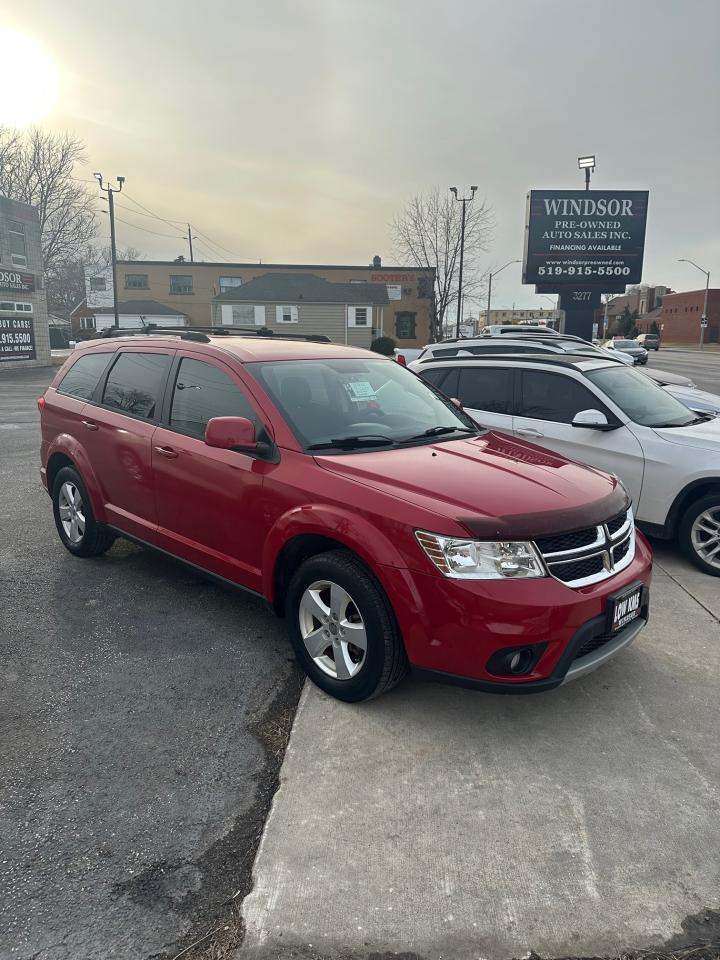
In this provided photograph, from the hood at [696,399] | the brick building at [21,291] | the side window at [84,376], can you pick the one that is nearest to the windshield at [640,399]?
the hood at [696,399]

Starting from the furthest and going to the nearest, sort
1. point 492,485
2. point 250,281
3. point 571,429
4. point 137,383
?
1. point 250,281
2. point 571,429
3. point 137,383
4. point 492,485

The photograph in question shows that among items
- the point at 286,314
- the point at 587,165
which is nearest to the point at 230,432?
the point at 587,165

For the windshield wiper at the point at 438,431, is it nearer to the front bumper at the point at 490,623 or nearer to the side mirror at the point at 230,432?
the side mirror at the point at 230,432

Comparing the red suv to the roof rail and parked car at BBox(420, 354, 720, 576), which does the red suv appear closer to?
the roof rail

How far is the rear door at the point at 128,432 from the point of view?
14.8ft

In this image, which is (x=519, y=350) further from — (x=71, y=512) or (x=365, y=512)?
(x=365, y=512)

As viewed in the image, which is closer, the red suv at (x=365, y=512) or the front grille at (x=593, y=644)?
the red suv at (x=365, y=512)

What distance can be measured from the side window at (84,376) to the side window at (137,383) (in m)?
0.24

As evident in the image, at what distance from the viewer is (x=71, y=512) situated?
548 centimetres

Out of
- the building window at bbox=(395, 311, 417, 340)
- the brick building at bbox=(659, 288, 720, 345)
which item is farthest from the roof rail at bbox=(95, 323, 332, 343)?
the brick building at bbox=(659, 288, 720, 345)

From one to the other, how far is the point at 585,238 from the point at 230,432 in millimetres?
23681

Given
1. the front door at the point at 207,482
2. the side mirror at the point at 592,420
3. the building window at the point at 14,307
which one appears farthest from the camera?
the building window at the point at 14,307

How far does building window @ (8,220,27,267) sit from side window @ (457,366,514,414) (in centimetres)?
2869

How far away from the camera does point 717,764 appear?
2.95 m
